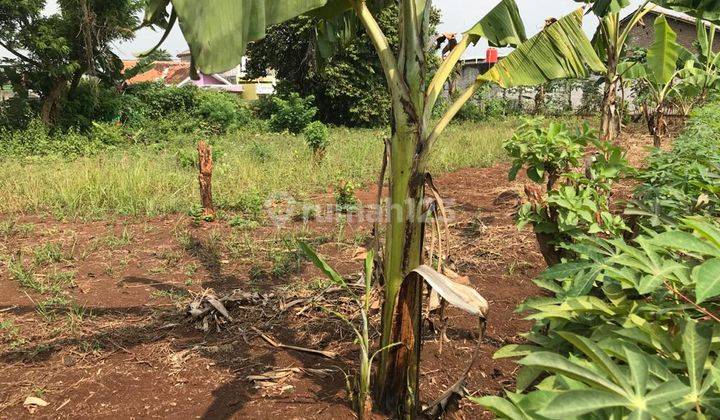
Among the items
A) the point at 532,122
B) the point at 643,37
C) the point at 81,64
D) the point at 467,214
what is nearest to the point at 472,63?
the point at 643,37

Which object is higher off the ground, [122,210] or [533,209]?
[533,209]

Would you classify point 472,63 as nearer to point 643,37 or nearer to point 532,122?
point 643,37

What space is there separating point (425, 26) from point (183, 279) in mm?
2746

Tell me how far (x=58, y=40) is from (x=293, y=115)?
6343 millimetres

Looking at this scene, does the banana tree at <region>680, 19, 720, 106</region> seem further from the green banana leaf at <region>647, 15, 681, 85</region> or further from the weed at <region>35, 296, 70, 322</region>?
the weed at <region>35, 296, 70, 322</region>

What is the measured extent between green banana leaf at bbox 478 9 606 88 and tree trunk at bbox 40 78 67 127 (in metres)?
13.6

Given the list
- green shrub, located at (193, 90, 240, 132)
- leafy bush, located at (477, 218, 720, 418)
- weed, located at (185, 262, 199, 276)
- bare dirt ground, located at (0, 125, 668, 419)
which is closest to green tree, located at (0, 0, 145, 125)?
green shrub, located at (193, 90, 240, 132)

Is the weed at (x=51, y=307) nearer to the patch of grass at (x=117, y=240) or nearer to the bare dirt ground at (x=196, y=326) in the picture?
the bare dirt ground at (x=196, y=326)

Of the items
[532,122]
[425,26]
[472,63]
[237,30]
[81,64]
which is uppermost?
[472,63]

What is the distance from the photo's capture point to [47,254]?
4.26m

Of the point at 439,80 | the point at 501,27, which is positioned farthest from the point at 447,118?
the point at 501,27

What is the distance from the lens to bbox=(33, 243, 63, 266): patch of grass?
13.7 ft

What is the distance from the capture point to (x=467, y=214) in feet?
18.9

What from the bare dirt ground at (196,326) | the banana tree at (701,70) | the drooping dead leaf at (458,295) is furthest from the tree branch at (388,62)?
the banana tree at (701,70)
